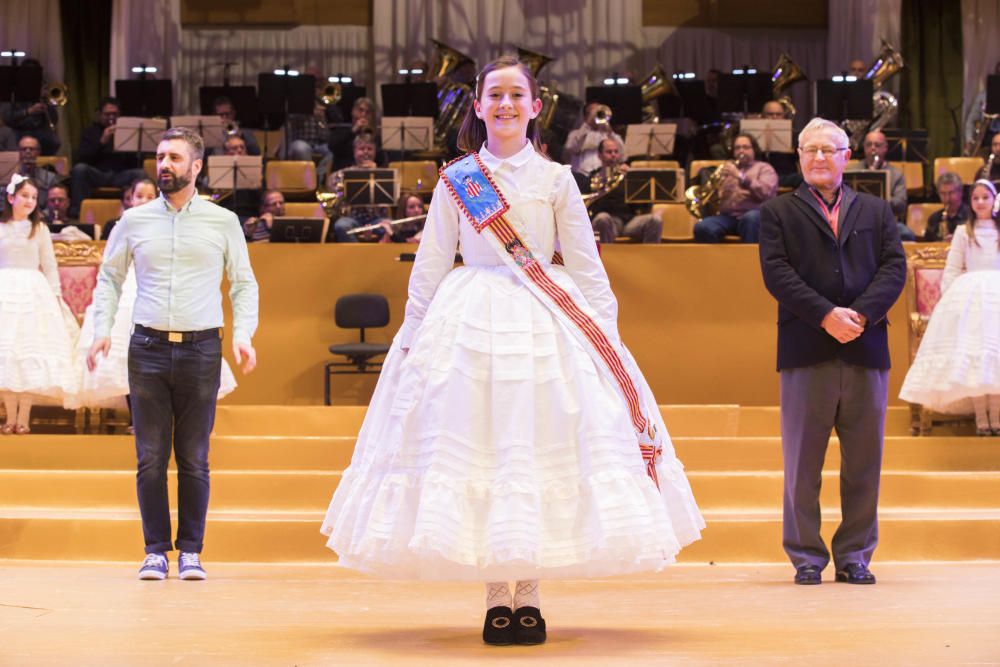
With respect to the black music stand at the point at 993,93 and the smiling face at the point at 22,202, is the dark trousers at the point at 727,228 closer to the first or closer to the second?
the smiling face at the point at 22,202

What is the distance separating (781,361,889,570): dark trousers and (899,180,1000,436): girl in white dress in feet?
8.34

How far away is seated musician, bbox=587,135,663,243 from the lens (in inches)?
357

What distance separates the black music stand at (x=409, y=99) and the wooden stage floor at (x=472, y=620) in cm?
915

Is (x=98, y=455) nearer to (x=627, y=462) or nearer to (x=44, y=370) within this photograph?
(x=44, y=370)

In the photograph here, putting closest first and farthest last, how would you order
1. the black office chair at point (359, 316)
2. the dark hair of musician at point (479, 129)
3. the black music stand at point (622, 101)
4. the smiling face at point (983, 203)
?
the dark hair of musician at point (479, 129) → the smiling face at point (983, 203) → the black office chair at point (359, 316) → the black music stand at point (622, 101)

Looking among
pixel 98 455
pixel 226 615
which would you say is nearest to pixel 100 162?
pixel 98 455

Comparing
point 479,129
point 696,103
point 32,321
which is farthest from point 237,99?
point 479,129

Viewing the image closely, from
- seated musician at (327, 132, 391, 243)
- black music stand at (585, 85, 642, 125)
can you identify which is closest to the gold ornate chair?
seated musician at (327, 132, 391, 243)

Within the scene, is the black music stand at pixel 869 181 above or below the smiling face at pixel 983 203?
above

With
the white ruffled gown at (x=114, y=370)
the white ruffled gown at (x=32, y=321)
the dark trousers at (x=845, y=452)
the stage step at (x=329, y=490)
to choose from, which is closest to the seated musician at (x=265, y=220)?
the white ruffled gown at (x=32, y=321)

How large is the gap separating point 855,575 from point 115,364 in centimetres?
421

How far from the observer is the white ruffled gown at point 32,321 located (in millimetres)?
7359

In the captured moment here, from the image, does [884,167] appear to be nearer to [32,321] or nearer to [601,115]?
[601,115]

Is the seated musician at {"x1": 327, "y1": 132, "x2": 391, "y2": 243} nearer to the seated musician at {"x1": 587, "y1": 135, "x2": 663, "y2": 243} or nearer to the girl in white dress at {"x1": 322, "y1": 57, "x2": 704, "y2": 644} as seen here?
the seated musician at {"x1": 587, "y1": 135, "x2": 663, "y2": 243}
